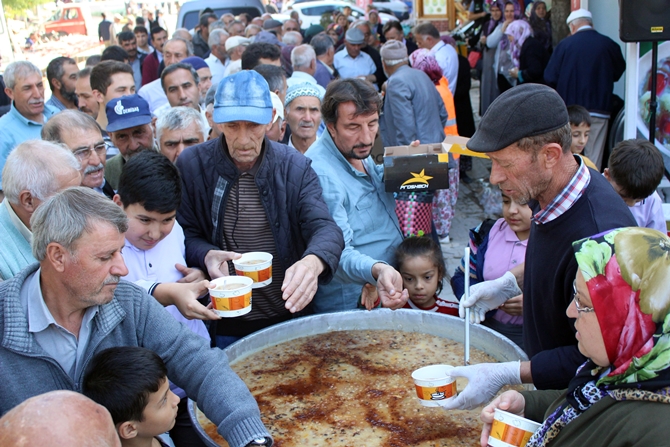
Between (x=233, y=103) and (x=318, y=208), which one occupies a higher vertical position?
(x=233, y=103)

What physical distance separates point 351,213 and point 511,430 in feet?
5.46

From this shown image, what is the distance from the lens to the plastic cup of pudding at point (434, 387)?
7.06 feet

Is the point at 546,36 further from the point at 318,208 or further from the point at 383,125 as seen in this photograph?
the point at 318,208

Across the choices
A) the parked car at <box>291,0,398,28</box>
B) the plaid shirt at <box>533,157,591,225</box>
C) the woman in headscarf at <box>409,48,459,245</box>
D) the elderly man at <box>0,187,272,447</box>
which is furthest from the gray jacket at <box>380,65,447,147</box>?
the parked car at <box>291,0,398,28</box>

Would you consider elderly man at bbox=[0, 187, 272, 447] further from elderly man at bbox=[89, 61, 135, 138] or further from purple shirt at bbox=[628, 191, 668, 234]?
elderly man at bbox=[89, 61, 135, 138]

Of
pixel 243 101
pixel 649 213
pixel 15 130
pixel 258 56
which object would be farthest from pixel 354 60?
pixel 243 101

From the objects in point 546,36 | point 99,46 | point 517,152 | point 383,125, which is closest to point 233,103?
point 517,152

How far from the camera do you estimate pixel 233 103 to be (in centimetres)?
299

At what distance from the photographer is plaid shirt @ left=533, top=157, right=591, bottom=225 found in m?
2.12

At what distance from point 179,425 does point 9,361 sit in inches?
35.0

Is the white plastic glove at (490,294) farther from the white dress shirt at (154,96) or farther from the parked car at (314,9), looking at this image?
the parked car at (314,9)

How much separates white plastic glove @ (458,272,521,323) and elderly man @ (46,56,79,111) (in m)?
5.16

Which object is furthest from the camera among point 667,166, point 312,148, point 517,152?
point 667,166

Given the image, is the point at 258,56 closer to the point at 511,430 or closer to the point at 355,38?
the point at 355,38
